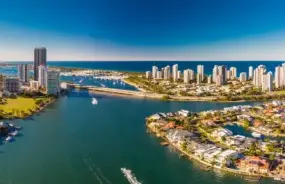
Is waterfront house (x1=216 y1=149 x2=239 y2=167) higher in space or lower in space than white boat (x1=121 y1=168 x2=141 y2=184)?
higher

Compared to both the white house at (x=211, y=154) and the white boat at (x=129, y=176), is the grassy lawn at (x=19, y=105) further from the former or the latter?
the white house at (x=211, y=154)

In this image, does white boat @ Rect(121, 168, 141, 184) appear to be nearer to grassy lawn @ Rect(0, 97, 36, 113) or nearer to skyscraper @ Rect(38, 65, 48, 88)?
grassy lawn @ Rect(0, 97, 36, 113)

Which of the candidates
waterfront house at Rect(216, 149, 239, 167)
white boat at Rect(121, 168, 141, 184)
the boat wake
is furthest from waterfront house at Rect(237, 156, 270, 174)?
the boat wake

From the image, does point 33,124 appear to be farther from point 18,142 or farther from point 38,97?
point 38,97

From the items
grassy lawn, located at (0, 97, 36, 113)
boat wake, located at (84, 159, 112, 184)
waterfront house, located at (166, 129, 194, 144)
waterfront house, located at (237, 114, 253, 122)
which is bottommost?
boat wake, located at (84, 159, 112, 184)

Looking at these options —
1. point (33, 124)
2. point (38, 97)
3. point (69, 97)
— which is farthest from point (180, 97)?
point (33, 124)

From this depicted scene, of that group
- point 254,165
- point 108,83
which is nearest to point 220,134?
point 254,165
